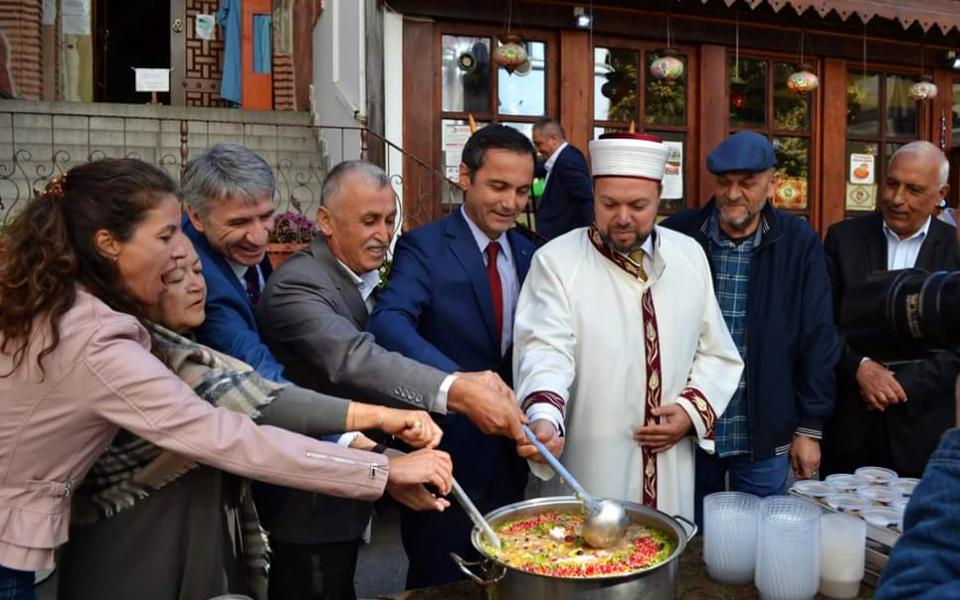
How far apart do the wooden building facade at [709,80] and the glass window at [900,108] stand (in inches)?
0.6

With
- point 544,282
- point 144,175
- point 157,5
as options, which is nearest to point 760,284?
point 544,282

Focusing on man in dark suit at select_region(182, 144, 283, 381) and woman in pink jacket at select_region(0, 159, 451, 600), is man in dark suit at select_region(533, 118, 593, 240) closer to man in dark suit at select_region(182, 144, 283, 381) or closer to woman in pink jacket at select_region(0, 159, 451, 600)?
man in dark suit at select_region(182, 144, 283, 381)

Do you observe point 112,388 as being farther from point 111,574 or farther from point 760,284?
point 760,284

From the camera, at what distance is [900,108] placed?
8133 millimetres

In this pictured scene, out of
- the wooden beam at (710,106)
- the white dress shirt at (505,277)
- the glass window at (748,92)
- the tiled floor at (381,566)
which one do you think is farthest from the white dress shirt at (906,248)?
the glass window at (748,92)

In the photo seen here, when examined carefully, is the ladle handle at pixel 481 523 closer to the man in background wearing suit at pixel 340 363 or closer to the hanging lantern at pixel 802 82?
the man in background wearing suit at pixel 340 363

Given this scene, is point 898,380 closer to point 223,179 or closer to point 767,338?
point 767,338

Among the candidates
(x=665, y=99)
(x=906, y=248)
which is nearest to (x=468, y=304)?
(x=906, y=248)

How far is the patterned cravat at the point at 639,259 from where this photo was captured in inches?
103

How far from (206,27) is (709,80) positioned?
755cm

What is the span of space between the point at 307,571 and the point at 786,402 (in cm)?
182

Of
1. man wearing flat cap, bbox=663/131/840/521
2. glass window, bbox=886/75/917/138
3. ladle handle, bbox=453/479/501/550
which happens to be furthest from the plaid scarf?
glass window, bbox=886/75/917/138

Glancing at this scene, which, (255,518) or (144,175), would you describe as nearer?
(144,175)

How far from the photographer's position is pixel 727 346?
8.80 feet
